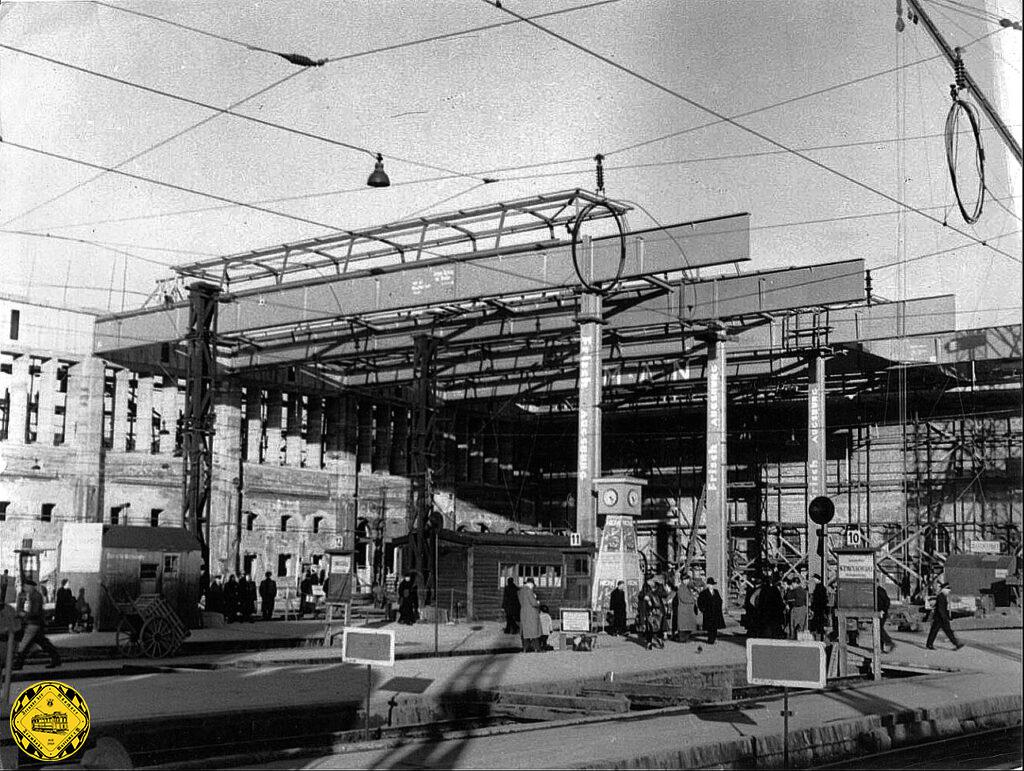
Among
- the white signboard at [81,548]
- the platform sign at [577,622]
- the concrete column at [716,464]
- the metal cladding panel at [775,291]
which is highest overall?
the metal cladding panel at [775,291]

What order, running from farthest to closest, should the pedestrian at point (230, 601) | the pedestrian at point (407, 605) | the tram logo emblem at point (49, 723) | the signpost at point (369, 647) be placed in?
the pedestrian at point (230, 601) < the pedestrian at point (407, 605) < the signpost at point (369, 647) < the tram logo emblem at point (49, 723)

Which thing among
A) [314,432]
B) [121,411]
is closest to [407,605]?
[121,411]

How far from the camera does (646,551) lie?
51.9 m

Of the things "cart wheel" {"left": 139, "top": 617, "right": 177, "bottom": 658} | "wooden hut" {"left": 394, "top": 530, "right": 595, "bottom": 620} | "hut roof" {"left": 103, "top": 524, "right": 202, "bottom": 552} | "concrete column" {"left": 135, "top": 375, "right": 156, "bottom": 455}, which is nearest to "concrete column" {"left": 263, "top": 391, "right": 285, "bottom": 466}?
"concrete column" {"left": 135, "top": 375, "right": 156, "bottom": 455}

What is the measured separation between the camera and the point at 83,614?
25234 millimetres

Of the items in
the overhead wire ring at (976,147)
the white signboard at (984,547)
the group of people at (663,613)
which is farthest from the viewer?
the group of people at (663,613)

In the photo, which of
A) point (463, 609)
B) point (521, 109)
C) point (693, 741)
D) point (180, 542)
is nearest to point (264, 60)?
point (521, 109)

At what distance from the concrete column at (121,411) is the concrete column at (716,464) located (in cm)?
1823

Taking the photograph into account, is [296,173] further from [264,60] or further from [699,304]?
[699,304]

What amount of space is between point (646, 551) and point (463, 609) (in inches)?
750

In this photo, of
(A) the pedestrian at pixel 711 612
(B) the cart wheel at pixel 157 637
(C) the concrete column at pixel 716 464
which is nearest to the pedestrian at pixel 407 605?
(A) the pedestrian at pixel 711 612

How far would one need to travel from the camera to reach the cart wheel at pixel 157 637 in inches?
816

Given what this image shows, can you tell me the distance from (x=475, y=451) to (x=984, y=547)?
51676mm

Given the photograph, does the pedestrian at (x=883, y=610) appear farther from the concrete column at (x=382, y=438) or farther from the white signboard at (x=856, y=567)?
the concrete column at (x=382, y=438)
